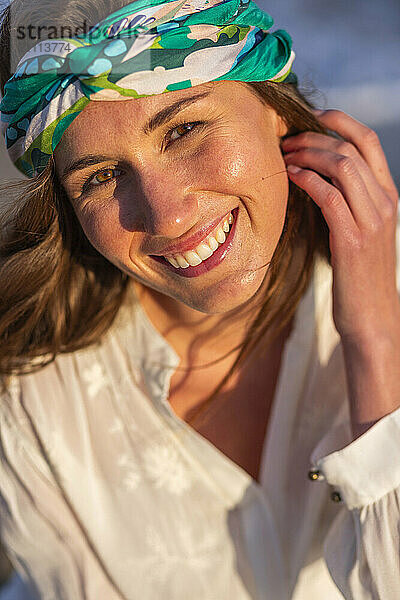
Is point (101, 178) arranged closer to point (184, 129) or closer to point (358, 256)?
point (184, 129)

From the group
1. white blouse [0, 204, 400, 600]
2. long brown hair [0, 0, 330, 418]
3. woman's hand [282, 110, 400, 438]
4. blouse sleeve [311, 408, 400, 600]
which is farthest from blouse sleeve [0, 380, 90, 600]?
woman's hand [282, 110, 400, 438]

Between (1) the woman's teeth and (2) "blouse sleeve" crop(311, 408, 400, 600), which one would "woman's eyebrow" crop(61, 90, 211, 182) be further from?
(2) "blouse sleeve" crop(311, 408, 400, 600)

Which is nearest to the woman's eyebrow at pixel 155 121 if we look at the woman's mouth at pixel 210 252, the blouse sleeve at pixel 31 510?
the woman's mouth at pixel 210 252

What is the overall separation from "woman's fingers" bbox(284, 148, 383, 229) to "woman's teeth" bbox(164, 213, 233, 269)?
0.74 ft

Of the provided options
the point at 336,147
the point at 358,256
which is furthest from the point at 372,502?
the point at 336,147

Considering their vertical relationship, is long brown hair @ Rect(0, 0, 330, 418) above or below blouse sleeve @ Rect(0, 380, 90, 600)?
above

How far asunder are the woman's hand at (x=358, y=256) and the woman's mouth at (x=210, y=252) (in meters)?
0.21

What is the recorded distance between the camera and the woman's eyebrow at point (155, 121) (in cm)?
107

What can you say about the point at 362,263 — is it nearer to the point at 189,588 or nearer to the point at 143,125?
the point at 143,125

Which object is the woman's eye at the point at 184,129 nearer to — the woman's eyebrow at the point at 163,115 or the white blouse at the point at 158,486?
the woman's eyebrow at the point at 163,115

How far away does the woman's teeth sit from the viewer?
1.20 m

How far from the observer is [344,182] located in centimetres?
132

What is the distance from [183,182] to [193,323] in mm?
532

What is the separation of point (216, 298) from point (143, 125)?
354 millimetres
